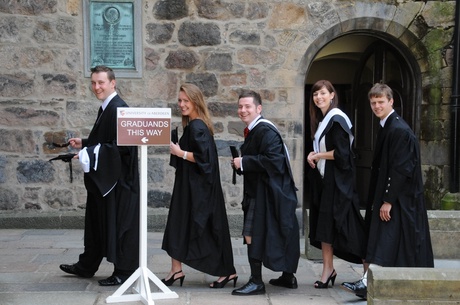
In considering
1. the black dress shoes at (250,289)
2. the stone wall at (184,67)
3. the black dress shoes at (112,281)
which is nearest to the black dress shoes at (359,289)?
the black dress shoes at (250,289)

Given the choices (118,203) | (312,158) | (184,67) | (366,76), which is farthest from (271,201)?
(366,76)

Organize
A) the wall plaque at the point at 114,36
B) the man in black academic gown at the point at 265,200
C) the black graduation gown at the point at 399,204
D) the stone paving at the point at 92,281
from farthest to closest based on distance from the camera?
the wall plaque at the point at 114,36 → the man in black academic gown at the point at 265,200 → the stone paving at the point at 92,281 → the black graduation gown at the point at 399,204

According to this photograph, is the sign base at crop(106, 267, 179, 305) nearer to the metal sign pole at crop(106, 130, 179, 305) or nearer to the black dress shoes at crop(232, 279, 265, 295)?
the metal sign pole at crop(106, 130, 179, 305)

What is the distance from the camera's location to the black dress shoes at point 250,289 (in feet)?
15.1

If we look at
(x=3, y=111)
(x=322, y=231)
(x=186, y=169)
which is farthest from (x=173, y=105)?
(x=322, y=231)

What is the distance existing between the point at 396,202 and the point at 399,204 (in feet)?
0.09

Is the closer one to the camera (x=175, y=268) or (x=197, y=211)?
(x=197, y=211)

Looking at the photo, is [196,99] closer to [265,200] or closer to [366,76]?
[265,200]

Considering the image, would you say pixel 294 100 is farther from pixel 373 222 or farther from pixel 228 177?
pixel 373 222

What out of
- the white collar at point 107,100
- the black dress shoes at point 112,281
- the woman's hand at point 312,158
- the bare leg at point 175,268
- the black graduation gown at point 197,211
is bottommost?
the black dress shoes at point 112,281

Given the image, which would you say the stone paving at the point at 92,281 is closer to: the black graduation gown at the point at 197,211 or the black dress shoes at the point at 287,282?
the black dress shoes at the point at 287,282

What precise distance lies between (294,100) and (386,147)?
9.95 feet

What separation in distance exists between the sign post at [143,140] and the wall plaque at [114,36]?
10.2 ft

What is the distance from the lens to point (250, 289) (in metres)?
4.62
